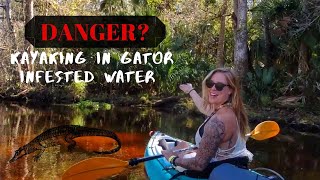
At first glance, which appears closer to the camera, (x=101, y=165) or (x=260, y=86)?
(x=101, y=165)

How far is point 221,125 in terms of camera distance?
311 centimetres

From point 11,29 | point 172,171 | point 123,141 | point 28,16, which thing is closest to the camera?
point 172,171

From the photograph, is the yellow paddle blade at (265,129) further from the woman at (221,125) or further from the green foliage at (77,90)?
the green foliage at (77,90)

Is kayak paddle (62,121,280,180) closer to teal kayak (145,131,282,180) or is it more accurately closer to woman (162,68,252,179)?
teal kayak (145,131,282,180)

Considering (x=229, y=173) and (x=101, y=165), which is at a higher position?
(x=229, y=173)

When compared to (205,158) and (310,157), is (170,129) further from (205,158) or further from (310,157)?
(205,158)

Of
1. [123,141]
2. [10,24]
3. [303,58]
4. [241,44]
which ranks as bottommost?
[123,141]

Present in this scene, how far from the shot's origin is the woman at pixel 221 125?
3.12 metres

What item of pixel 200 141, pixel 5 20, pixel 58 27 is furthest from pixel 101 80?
pixel 200 141

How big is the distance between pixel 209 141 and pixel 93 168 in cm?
159

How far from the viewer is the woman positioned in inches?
123

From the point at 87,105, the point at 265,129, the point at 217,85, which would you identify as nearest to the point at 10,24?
the point at 87,105

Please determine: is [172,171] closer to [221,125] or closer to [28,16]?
[221,125]

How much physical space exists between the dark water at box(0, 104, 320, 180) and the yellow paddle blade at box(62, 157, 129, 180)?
1171 millimetres
